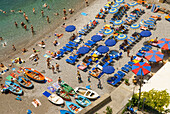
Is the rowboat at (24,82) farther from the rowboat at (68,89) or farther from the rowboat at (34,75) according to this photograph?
the rowboat at (68,89)

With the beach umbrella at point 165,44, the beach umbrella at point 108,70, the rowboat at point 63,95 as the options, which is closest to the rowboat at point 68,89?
the rowboat at point 63,95

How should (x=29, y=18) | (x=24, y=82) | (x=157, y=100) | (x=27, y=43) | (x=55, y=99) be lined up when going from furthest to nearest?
(x=29, y=18) → (x=27, y=43) → (x=24, y=82) → (x=55, y=99) → (x=157, y=100)

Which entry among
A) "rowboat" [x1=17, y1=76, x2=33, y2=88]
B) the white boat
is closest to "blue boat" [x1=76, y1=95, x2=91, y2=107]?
the white boat

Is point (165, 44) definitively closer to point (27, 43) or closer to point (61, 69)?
point (61, 69)

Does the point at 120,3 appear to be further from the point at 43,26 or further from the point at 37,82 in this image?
the point at 37,82

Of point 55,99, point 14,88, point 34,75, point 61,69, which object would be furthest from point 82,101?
point 14,88
